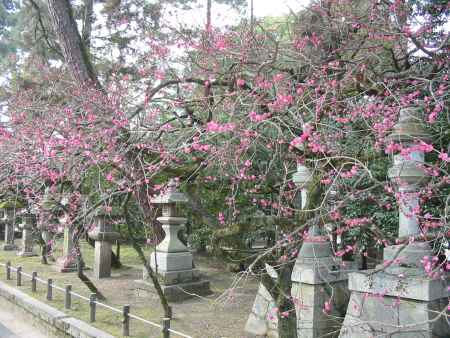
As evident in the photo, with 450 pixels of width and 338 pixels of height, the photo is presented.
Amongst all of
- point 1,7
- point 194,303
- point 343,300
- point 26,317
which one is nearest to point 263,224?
point 343,300

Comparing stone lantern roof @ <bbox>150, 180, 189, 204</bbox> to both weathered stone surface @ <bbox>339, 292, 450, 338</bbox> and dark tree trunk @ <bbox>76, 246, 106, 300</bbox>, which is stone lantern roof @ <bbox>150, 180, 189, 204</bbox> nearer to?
dark tree trunk @ <bbox>76, 246, 106, 300</bbox>

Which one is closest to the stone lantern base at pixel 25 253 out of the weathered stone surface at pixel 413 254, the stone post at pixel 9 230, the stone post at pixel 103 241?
the stone post at pixel 9 230

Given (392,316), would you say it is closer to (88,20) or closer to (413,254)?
(413,254)

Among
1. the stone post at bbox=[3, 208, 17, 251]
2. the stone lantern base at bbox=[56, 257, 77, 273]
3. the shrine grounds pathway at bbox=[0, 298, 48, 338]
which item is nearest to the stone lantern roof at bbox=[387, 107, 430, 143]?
the shrine grounds pathway at bbox=[0, 298, 48, 338]

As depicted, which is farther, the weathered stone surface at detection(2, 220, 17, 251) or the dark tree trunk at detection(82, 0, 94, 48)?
the weathered stone surface at detection(2, 220, 17, 251)

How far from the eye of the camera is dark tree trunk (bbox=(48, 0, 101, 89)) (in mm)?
8016

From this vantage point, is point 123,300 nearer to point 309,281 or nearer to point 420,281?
point 309,281

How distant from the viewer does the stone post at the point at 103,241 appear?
31.0ft

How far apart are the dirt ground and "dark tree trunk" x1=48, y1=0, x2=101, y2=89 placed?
4.15 m

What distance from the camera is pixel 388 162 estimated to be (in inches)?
268

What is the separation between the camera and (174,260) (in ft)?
26.3

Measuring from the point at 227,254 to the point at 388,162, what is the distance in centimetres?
403

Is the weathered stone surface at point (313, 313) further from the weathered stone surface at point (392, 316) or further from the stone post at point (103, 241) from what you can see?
the stone post at point (103, 241)

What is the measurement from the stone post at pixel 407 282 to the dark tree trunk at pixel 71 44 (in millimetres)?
5885
